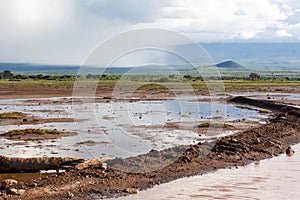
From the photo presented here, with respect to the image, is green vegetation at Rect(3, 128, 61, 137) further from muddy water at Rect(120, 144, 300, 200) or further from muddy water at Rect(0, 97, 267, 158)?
muddy water at Rect(120, 144, 300, 200)

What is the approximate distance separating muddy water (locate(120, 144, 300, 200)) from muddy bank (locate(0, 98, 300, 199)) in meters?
0.52

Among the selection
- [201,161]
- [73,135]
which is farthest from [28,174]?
[73,135]

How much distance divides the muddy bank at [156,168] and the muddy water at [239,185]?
522 millimetres

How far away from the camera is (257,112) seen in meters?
40.5

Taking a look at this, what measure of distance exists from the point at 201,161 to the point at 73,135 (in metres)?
9.04

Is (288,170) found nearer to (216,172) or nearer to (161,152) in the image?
(216,172)

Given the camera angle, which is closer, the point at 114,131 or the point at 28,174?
the point at 28,174

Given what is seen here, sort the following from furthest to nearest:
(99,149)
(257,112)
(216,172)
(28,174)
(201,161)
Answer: (257,112)
(99,149)
(201,161)
(216,172)
(28,174)

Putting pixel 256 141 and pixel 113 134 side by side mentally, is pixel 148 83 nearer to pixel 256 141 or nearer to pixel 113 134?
pixel 113 134

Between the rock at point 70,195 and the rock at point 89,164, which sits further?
the rock at point 89,164

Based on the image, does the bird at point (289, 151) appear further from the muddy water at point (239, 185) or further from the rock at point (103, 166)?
the rock at point (103, 166)

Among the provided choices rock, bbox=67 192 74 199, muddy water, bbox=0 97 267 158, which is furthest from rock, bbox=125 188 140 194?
muddy water, bbox=0 97 267 158

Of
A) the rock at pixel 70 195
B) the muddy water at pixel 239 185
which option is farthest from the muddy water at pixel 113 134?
the rock at pixel 70 195

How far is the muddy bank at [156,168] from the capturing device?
540 inches
